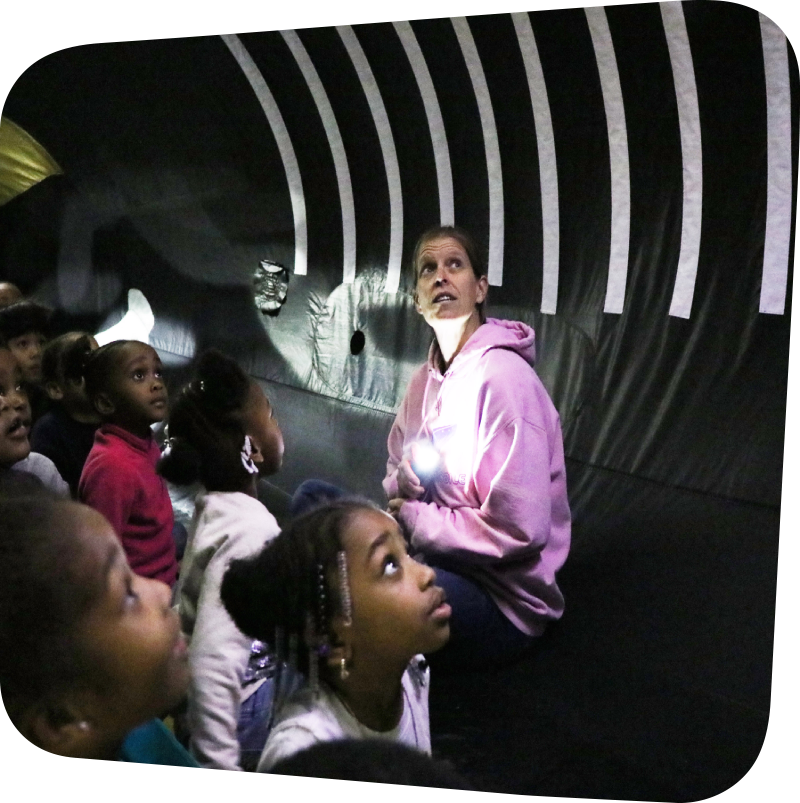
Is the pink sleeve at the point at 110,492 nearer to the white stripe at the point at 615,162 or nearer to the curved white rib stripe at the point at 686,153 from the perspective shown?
the white stripe at the point at 615,162

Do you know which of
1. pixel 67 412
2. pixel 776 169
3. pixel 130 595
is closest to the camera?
pixel 776 169

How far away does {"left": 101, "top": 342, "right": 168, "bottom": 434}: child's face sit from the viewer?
2.45 metres

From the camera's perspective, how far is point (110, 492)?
2.40 meters

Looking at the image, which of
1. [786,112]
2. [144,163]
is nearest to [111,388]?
[144,163]

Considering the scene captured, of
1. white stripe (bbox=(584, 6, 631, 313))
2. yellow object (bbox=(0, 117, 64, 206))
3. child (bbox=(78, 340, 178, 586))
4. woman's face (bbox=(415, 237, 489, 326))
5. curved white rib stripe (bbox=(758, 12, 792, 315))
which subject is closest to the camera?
curved white rib stripe (bbox=(758, 12, 792, 315))

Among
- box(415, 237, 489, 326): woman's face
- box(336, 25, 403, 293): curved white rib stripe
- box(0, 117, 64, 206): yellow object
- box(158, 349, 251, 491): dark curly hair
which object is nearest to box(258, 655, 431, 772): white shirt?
box(158, 349, 251, 491): dark curly hair

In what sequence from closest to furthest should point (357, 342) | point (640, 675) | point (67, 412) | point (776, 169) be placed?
point (776, 169) → point (640, 675) → point (357, 342) → point (67, 412)

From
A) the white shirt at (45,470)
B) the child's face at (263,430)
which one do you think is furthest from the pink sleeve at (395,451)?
the white shirt at (45,470)

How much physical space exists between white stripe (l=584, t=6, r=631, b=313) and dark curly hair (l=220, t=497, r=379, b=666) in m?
0.66

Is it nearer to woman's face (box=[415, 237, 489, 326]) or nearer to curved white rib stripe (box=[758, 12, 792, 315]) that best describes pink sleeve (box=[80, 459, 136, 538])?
woman's face (box=[415, 237, 489, 326])

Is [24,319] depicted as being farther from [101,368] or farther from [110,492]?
[110,492]

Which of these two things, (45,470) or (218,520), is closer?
(218,520)

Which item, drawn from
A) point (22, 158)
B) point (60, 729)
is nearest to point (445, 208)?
point (22, 158)

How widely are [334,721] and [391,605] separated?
0.26 metres
